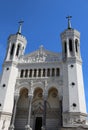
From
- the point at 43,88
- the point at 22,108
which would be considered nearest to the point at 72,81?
the point at 43,88

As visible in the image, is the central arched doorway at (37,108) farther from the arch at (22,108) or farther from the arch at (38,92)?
the arch at (22,108)

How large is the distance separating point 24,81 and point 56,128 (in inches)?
308

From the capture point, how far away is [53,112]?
2323cm

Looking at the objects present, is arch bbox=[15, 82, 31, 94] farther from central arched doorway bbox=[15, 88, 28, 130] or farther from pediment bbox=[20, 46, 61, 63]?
pediment bbox=[20, 46, 61, 63]

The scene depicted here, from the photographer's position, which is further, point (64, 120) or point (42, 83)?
point (42, 83)

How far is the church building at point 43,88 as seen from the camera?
2155cm

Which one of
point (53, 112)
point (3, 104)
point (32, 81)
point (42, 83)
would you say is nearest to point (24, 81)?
point (32, 81)

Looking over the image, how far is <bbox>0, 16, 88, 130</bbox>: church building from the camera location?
70.7ft

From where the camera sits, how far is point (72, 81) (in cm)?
2319

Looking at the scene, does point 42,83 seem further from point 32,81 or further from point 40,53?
point 40,53

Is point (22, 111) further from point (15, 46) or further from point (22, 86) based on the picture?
point (15, 46)

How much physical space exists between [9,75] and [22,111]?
18.0ft

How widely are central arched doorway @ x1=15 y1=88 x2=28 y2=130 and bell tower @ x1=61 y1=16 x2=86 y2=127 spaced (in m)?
5.94

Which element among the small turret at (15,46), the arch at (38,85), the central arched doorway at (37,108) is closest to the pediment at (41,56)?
the small turret at (15,46)
